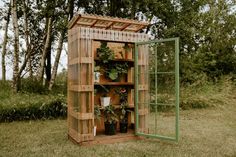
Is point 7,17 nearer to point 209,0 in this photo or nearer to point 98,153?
point 209,0

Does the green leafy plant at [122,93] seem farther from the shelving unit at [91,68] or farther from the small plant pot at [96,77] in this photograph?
the small plant pot at [96,77]

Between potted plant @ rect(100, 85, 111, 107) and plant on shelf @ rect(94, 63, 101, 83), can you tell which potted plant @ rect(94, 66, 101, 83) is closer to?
plant on shelf @ rect(94, 63, 101, 83)

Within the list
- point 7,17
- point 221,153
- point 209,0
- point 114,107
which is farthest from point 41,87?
point 209,0

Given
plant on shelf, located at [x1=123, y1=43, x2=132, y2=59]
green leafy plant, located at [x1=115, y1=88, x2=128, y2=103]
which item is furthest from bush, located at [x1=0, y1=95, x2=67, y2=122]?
plant on shelf, located at [x1=123, y1=43, x2=132, y2=59]

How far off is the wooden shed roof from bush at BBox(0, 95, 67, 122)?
7.18 ft

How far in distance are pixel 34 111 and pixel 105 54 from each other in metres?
2.84

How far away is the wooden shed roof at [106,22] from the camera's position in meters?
4.76

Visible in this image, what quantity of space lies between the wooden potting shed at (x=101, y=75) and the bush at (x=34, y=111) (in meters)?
1.62

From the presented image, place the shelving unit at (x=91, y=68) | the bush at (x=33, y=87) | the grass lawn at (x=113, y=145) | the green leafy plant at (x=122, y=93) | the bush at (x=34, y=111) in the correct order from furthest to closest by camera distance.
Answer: the bush at (x=33, y=87) → the bush at (x=34, y=111) → the green leafy plant at (x=122, y=93) → the shelving unit at (x=91, y=68) → the grass lawn at (x=113, y=145)

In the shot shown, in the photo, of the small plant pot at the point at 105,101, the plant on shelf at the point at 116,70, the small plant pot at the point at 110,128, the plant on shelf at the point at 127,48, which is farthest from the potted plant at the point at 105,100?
the plant on shelf at the point at 127,48

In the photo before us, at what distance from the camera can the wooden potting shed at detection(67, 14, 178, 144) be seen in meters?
4.66

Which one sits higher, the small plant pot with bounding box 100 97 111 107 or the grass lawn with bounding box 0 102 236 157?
the small plant pot with bounding box 100 97 111 107

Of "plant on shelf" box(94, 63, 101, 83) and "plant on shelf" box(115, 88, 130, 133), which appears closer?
"plant on shelf" box(94, 63, 101, 83)

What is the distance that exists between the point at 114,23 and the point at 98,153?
2.32 meters
